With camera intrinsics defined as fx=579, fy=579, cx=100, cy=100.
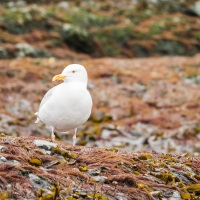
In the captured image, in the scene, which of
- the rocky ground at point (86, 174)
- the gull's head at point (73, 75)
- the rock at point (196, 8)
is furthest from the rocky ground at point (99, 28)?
the rocky ground at point (86, 174)

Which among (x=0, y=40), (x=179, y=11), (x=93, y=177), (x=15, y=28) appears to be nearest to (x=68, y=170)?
(x=93, y=177)

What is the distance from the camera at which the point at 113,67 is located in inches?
1192

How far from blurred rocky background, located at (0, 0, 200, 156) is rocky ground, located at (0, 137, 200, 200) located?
10156 mm

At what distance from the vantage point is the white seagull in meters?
10.1

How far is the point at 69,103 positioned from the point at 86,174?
1845 millimetres

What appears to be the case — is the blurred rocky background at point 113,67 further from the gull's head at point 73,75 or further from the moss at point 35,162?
the moss at point 35,162

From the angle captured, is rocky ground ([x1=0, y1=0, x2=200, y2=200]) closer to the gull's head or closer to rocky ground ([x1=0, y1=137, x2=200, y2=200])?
rocky ground ([x1=0, y1=137, x2=200, y2=200])

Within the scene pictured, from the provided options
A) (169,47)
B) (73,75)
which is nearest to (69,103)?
(73,75)

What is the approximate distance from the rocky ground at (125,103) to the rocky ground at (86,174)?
10251 mm

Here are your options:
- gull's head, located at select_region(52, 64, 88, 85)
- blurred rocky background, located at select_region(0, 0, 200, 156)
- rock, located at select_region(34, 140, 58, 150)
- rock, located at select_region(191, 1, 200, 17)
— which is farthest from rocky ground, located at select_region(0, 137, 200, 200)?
rock, located at select_region(191, 1, 200, 17)

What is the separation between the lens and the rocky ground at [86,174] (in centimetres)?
785

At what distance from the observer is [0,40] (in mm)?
35812

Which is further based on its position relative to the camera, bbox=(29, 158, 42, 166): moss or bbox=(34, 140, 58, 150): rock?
bbox=(34, 140, 58, 150): rock

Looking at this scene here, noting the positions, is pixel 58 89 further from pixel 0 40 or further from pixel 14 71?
pixel 0 40
